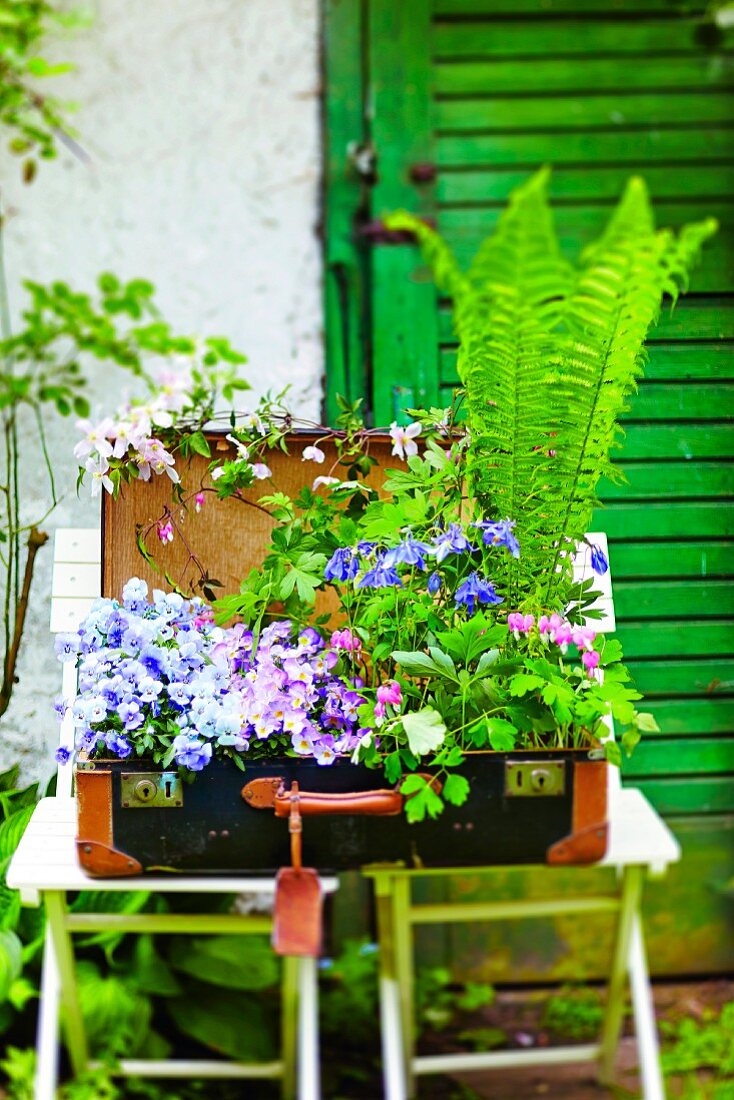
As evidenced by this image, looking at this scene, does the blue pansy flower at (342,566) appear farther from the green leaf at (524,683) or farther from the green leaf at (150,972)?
the green leaf at (150,972)

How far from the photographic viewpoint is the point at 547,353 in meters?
1.21

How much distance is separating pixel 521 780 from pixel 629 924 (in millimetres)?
561

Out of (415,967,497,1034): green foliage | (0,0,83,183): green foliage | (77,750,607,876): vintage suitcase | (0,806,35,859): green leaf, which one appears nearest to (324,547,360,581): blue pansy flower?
(77,750,607,876): vintage suitcase

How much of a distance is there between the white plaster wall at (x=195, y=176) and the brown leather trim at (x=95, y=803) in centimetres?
116

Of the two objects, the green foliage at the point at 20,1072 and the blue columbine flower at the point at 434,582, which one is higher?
the blue columbine flower at the point at 434,582

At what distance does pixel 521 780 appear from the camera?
1.35 m

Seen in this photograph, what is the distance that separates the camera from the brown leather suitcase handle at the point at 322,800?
1292 mm

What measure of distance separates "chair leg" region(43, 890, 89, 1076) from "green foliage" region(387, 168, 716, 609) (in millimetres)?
867

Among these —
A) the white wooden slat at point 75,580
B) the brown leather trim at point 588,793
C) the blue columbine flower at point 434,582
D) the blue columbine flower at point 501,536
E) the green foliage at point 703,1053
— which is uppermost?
the white wooden slat at point 75,580

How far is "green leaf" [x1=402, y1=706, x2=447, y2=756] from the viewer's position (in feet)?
4.18

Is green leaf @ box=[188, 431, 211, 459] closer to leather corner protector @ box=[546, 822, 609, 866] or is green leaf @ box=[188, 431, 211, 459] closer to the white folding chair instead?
the white folding chair

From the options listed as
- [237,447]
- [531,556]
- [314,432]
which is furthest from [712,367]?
[237,447]

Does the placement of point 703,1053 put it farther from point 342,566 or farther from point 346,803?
point 342,566

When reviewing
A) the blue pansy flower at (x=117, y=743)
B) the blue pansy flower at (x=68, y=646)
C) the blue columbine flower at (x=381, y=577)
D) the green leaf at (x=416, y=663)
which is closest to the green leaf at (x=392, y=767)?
the green leaf at (x=416, y=663)
